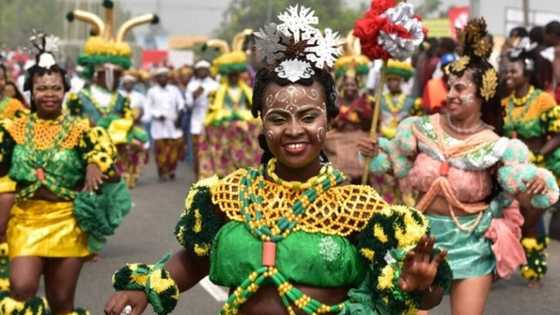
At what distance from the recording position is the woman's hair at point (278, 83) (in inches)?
195

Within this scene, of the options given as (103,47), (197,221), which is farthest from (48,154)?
(103,47)

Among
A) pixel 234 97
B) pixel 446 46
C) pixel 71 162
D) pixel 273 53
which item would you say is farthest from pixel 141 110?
pixel 273 53

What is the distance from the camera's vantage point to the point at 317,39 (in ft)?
16.3

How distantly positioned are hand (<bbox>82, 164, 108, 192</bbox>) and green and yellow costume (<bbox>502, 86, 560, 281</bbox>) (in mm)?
4173

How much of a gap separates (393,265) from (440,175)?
288 centimetres

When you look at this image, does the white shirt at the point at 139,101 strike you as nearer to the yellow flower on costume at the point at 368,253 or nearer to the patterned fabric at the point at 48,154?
the patterned fabric at the point at 48,154

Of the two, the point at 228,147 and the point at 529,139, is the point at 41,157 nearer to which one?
the point at 529,139

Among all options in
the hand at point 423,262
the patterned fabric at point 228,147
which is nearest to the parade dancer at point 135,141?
the patterned fabric at point 228,147

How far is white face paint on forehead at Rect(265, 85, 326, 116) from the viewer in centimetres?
488

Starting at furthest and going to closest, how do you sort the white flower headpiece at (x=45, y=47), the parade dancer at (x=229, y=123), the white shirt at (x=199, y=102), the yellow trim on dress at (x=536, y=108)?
1. the white shirt at (x=199, y=102)
2. the parade dancer at (x=229, y=123)
3. the yellow trim on dress at (x=536, y=108)
4. the white flower headpiece at (x=45, y=47)

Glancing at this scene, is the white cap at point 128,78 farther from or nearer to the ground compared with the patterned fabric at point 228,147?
farther from the ground

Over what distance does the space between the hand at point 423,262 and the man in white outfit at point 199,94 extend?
57.5 ft

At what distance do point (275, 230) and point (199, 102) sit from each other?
61.5 feet

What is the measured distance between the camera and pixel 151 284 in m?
4.88
